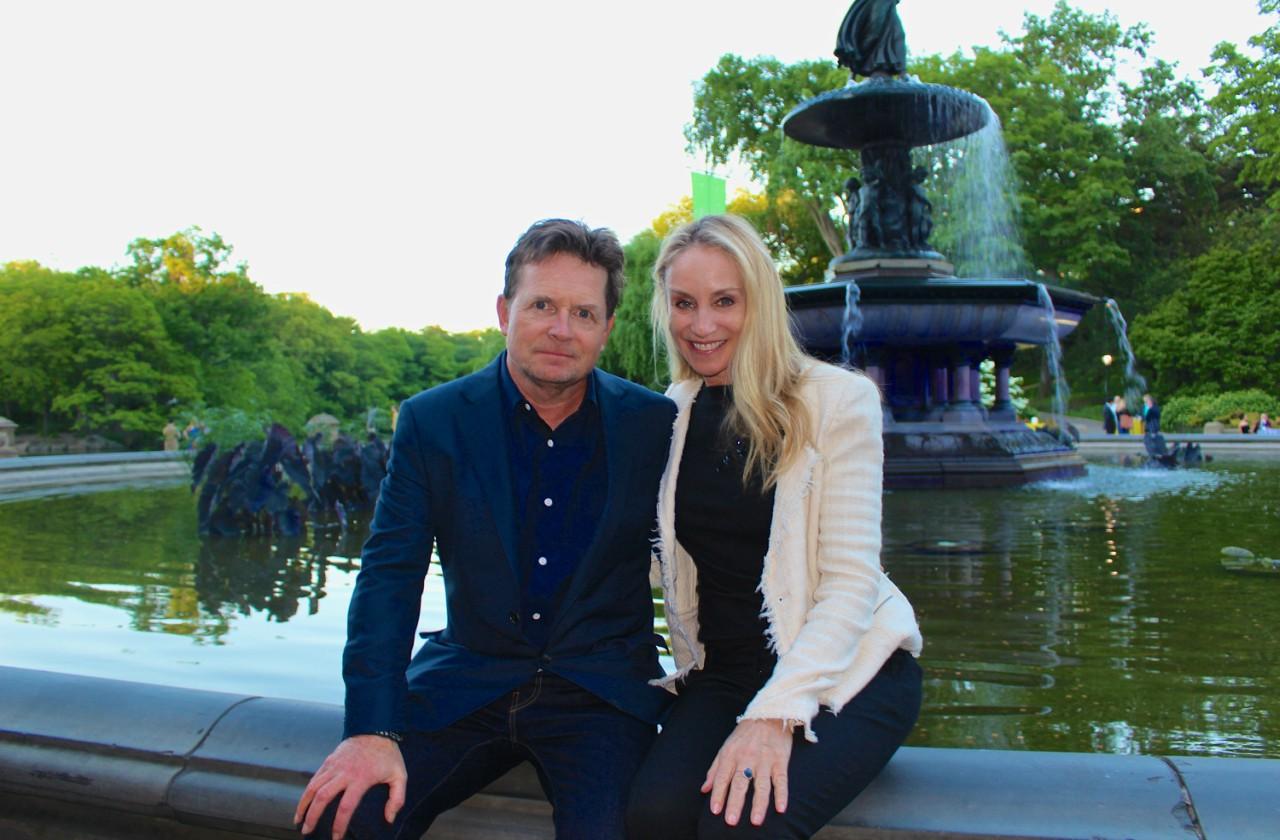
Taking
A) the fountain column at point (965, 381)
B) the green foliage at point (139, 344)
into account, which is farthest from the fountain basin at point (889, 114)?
the green foliage at point (139, 344)

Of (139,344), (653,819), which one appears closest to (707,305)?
(653,819)

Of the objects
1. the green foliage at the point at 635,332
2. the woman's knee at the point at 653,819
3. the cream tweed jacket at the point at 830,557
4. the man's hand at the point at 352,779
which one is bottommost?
the woman's knee at the point at 653,819

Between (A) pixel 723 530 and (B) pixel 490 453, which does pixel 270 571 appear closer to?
(B) pixel 490 453

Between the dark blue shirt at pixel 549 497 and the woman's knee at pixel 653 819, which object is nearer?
the woman's knee at pixel 653 819

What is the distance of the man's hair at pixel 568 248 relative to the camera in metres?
2.59

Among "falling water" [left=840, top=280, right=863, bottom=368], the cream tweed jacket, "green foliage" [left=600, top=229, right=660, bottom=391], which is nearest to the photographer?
the cream tweed jacket

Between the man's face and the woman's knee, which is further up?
the man's face

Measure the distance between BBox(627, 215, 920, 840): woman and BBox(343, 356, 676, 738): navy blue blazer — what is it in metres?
0.12

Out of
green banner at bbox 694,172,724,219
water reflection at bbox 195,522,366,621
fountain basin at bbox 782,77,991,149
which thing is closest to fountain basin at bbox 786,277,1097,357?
fountain basin at bbox 782,77,991,149

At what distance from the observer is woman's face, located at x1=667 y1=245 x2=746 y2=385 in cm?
262

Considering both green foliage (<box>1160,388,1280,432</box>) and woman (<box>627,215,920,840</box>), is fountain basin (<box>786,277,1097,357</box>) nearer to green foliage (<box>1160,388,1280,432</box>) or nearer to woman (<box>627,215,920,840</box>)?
woman (<box>627,215,920,840</box>)

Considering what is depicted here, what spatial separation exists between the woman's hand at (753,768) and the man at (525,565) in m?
0.25

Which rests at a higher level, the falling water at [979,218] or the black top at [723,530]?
the falling water at [979,218]

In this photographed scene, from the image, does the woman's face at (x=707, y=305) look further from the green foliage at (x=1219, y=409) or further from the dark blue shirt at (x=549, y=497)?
the green foliage at (x=1219, y=409)
